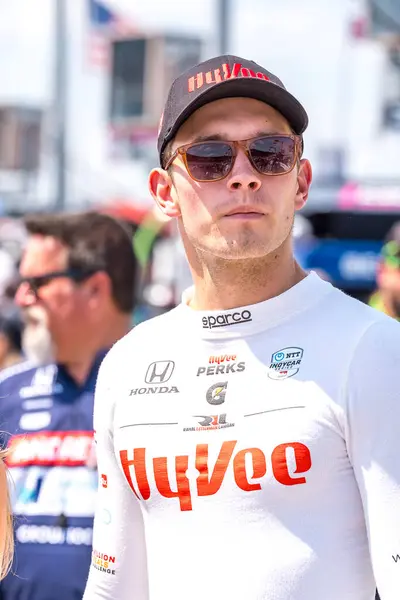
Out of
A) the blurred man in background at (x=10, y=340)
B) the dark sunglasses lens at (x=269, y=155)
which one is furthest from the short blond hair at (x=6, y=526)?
the blurred man in background at (x=10, y=340)

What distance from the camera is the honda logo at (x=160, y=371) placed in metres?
2.42

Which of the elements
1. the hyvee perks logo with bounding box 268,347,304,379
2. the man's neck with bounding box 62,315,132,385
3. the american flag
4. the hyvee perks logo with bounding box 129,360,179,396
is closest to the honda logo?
the hyvee perks logo with bounding box 129,360,179,396

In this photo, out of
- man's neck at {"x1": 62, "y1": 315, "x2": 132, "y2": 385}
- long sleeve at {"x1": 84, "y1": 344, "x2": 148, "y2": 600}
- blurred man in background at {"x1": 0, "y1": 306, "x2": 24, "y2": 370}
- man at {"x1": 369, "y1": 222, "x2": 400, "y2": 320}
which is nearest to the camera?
long sleeve at {"x1": 84, "y1": 344, "x2": 148, "y2": 600}

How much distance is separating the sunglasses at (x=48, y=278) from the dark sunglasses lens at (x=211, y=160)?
180 centimetres

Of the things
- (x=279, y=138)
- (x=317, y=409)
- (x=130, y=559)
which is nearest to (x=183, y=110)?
(x=279, y=138)

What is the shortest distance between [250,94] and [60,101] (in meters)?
21.0

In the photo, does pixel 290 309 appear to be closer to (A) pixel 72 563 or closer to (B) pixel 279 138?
(B) pixel 279 138

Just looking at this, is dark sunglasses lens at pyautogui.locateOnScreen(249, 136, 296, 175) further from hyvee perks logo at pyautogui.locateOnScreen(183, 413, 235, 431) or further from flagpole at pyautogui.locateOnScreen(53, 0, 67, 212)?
flagpole at pyautogui.locateOnScreen(53, 0, 67, 212)

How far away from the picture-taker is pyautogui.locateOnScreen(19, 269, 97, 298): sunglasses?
13.4 feet

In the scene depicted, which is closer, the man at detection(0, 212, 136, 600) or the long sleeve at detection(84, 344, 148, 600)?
the long sleeve at detection(84, 344, 148, 600)

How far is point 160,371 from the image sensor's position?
2438 millimetres

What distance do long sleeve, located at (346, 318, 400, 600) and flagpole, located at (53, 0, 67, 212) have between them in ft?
63.2

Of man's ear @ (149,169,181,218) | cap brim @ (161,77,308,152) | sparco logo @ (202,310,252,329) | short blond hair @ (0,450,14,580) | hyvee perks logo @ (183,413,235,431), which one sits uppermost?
cap brim @ (161,77,308,152)

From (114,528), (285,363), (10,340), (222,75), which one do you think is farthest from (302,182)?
(10,340)
